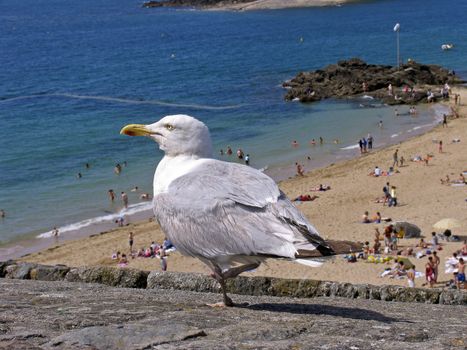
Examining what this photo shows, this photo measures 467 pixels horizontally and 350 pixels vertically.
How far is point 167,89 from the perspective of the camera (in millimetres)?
63312

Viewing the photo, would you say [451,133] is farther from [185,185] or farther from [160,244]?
[185,185]

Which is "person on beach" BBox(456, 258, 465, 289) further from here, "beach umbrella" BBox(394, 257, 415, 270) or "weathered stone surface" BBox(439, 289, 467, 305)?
"weathered stone surface" BBox(439, 289, 467, 305)

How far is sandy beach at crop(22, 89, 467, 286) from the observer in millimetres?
21516

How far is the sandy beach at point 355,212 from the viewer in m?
21.5

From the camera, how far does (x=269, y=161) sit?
131ft

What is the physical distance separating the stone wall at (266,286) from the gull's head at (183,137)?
72.6 inches

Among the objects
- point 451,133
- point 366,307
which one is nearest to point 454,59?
point 451,133

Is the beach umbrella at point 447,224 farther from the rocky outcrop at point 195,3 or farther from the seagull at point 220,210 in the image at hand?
the rocky outcrop at point 195,3

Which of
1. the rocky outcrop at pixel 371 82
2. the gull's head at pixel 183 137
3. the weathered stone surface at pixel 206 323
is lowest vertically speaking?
the rocky outcrop at pixel 371 82

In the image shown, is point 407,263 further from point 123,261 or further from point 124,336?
point 124,336

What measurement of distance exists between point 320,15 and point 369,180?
84.6m

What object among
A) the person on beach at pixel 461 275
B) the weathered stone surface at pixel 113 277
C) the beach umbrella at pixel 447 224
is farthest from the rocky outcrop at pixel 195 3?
the weathered stone surface at pixel 113 277

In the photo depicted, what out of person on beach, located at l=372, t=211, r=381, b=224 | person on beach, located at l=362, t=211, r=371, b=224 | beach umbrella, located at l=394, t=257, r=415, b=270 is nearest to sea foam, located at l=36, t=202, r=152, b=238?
person on beach, located at l=362, t=211, r=371, b=224

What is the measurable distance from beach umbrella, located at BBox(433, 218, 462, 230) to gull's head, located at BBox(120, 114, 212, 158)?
18.5 metres
